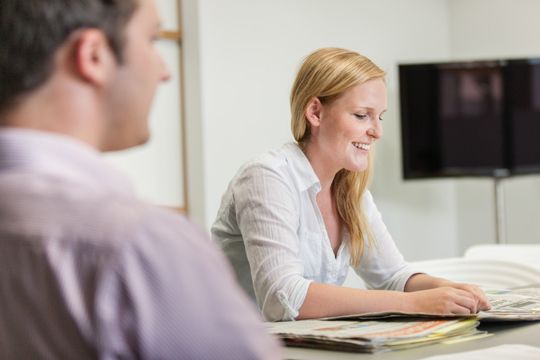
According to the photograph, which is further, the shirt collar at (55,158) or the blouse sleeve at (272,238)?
the blouse sleeve at (272,238)

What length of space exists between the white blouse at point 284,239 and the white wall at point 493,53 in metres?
3.24

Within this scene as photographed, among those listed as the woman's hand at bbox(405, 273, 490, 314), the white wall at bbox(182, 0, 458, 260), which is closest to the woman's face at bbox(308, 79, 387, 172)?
the woman's hand at bbox(405, 273, 490, 314)

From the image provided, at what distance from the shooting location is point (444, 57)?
5809 millimetres

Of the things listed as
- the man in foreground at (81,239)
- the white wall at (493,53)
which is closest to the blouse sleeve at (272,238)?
the man in foreground at (81,239)

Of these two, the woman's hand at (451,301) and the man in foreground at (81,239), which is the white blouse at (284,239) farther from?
the man in foreground at (81,239)

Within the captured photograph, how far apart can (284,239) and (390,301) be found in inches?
12.1

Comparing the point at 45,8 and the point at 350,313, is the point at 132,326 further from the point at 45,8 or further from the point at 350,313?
the point at 350,313

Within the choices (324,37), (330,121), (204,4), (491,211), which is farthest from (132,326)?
(491,211)

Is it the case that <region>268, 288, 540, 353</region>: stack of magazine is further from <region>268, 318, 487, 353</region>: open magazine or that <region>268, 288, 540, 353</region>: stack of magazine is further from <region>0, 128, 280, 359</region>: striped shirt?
<region>0, 128, 280, 359</region>: striped shirt

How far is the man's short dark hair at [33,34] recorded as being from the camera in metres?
0.79

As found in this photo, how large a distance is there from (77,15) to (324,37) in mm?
4356

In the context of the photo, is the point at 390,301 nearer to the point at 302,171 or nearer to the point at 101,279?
the point at 302,171

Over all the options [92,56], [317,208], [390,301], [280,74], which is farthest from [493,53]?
[92,56]

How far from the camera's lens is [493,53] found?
560 cm
